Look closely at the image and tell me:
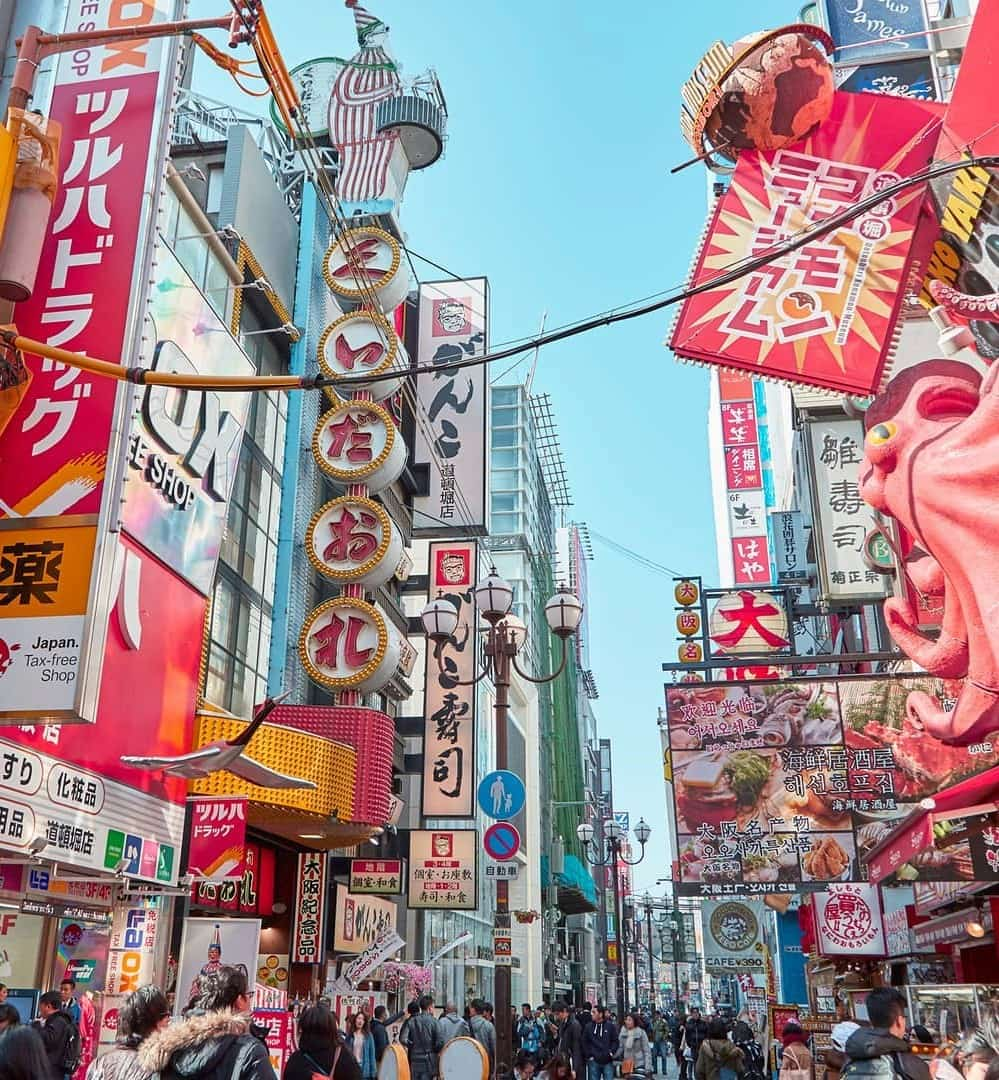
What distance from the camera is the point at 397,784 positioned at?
28.4 metres

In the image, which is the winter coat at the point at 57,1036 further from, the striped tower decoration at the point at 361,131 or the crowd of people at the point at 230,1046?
the striped tower decoration at the point at 361,131

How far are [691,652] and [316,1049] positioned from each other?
52.9 ft

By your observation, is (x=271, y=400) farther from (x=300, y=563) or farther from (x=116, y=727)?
(x=116, y=727)

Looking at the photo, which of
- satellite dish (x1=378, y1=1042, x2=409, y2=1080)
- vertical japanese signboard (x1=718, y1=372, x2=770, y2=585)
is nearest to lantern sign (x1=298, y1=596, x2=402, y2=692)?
A: satellite dish (x1=378, y1=1042, x2=409, y2=1080)

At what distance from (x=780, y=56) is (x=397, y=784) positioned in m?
22.0

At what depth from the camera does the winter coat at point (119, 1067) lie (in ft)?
15.2

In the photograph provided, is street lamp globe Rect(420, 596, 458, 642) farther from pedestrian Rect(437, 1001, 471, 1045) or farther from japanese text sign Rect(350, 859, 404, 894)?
japanese text sign Rect(350, 859, 404, 894)

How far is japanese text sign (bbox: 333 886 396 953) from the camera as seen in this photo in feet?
76.6

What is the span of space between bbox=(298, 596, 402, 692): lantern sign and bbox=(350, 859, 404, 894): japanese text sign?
4386mm

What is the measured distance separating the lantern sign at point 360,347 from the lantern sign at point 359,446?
0.75 metres

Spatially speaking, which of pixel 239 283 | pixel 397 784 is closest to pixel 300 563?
pixel 239 283

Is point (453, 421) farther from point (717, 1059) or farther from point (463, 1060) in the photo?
point (463, 1060)

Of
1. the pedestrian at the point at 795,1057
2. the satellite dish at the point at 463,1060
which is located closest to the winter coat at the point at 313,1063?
the satellite dish at the point at 463,1060

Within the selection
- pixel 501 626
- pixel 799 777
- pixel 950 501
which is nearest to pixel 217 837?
pixel 501 626
